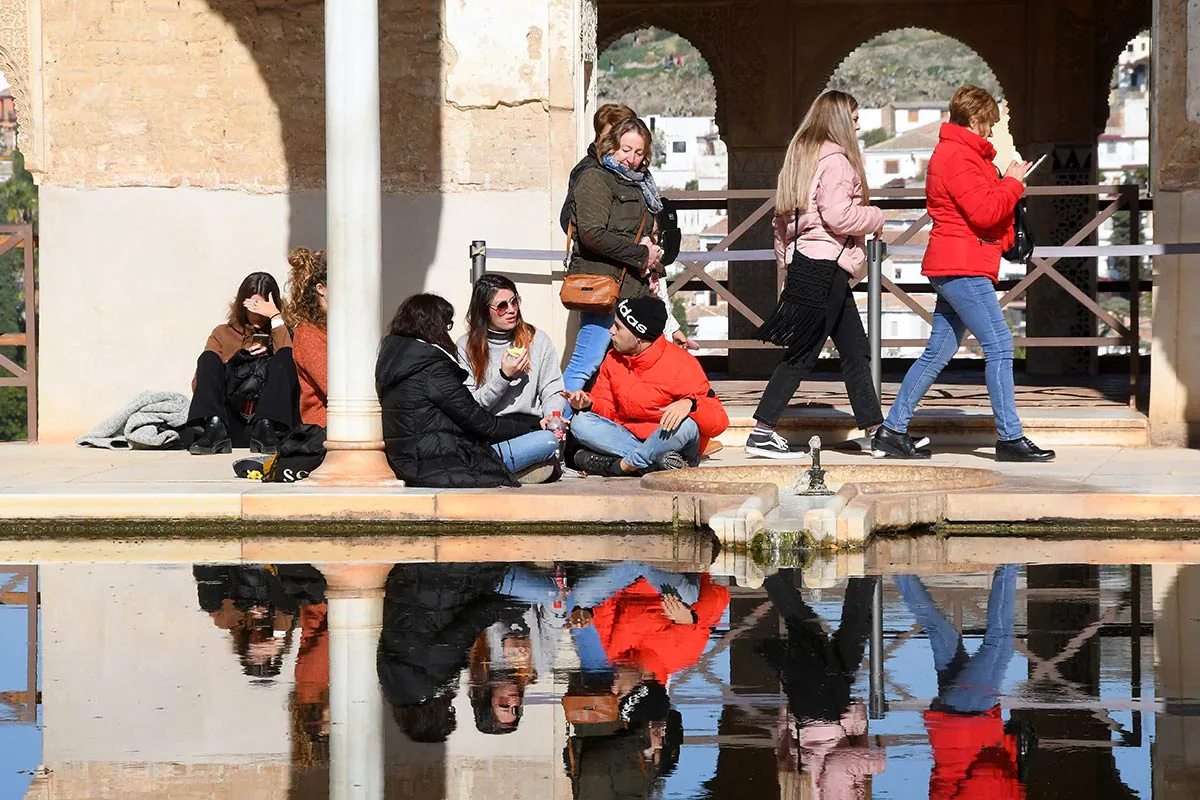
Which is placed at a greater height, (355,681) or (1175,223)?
(1175,223)

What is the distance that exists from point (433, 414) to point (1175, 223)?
4248 mm

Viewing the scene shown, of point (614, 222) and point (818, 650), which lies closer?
point (818, 650)

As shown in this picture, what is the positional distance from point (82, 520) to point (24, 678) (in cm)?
291

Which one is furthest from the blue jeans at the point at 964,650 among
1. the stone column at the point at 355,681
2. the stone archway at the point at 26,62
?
the stone archway at the point at 26,62

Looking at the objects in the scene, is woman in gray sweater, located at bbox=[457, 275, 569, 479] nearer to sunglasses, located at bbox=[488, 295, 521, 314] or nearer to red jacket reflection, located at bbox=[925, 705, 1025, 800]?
sunglasses, located at bbox=[488, 295, 521, 314]

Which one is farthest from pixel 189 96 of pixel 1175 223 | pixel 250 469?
pixel 1175 223

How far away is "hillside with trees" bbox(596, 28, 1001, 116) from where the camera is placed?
13638cm

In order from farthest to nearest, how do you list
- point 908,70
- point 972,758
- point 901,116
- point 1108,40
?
point 901,116 < point 908,70 < point 1108,40 < point 972,758

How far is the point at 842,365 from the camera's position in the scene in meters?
9.17

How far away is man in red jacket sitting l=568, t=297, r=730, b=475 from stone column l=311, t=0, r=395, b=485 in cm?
92

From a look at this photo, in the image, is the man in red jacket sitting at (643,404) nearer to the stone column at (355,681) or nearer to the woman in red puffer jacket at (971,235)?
the woman in red puffer jacket at (971,235)

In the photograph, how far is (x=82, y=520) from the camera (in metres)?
7.91

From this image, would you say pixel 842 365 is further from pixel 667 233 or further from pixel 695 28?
pixel 695 28

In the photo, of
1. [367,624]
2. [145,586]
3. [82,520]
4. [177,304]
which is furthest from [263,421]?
[367,624]
